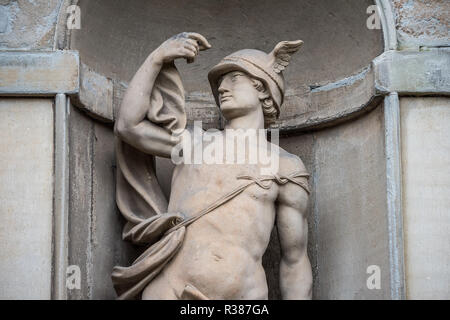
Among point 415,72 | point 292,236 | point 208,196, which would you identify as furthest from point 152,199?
point 415,72

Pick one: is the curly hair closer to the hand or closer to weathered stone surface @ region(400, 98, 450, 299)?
the hand

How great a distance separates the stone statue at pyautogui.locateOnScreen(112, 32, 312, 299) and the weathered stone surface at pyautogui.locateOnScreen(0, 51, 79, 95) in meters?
0.34

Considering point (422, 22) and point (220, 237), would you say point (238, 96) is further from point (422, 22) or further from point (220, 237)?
point (422, 22)

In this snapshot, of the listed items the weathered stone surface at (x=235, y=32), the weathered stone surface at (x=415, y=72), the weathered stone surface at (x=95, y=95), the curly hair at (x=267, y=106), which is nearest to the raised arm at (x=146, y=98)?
the weathered stone surface at (x=95, y=95)

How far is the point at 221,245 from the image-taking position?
6.62 metres

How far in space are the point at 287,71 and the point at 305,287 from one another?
1580 mm

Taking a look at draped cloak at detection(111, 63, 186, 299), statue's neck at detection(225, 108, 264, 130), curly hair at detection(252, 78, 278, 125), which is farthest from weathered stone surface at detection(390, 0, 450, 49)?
draped cloak at detection(111, 63, 186, 299)

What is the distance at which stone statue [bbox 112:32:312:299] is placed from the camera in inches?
261

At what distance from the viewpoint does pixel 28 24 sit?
700 centimetres

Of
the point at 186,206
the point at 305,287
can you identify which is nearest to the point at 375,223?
the point at 305,287

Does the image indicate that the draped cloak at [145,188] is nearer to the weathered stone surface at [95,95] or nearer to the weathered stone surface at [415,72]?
the weathered stone surface at [95,95]

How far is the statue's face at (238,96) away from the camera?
705 cm

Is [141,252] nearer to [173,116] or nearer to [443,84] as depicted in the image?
[173,116]
